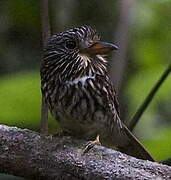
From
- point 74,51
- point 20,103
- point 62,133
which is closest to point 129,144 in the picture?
point 62,133

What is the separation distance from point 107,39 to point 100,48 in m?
1.58

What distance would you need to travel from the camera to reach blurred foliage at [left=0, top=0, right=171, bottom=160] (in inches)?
133

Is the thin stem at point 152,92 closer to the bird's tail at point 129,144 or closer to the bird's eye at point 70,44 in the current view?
the bird's tail at point 129,144

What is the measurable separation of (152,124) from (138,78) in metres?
0.52

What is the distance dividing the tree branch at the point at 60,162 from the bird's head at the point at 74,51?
0.52 meters

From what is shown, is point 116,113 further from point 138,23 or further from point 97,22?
point 97,22

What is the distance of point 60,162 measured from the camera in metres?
3.15

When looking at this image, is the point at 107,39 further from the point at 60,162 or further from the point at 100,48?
the point at 60,162

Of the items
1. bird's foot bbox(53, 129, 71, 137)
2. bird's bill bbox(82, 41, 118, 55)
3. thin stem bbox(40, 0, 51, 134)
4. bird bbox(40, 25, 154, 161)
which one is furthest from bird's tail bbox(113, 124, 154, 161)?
thin stem bbox(40, 0, 51, 134)

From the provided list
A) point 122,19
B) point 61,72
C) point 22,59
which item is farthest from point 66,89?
point 22,59

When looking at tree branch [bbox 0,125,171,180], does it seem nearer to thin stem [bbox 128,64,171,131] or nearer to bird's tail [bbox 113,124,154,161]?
thin stem [bbox 128,64,171,131]

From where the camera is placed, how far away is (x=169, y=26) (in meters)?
3.86

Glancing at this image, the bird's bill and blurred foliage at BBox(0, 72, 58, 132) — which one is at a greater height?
the bird's bill

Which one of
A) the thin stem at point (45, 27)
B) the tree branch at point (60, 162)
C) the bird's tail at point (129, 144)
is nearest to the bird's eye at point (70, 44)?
the thin stem at point (45, 27)
